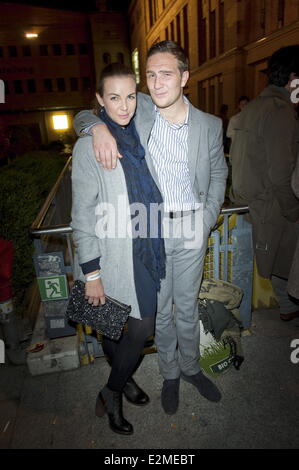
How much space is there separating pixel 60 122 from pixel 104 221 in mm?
43383

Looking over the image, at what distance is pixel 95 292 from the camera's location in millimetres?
2229

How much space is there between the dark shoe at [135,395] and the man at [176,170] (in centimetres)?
16

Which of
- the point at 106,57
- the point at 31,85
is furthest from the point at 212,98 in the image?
the point at 31,85

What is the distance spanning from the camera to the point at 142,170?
2107 millimetres

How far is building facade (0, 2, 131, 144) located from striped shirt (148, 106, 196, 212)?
138ft

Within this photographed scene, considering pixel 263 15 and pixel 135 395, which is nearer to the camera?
pixel 135 395

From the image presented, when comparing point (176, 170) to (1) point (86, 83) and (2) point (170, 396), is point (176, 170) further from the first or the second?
(1) point (86, 83)

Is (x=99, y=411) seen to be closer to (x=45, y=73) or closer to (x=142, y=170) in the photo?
(x=142, y=170)

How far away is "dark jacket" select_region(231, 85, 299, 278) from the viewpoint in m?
2.84

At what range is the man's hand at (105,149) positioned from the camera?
1939 millimetres

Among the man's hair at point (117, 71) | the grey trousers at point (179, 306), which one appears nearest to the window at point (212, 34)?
the man's hair at point (117, 71)

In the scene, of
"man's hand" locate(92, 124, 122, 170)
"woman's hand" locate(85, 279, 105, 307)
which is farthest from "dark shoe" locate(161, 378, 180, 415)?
"man's hand" locate(92, 124, 122, 170)

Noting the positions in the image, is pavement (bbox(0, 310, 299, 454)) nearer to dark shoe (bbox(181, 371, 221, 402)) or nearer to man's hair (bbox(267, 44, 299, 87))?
dark shoe (bbox(181, 371, 221, 402))
